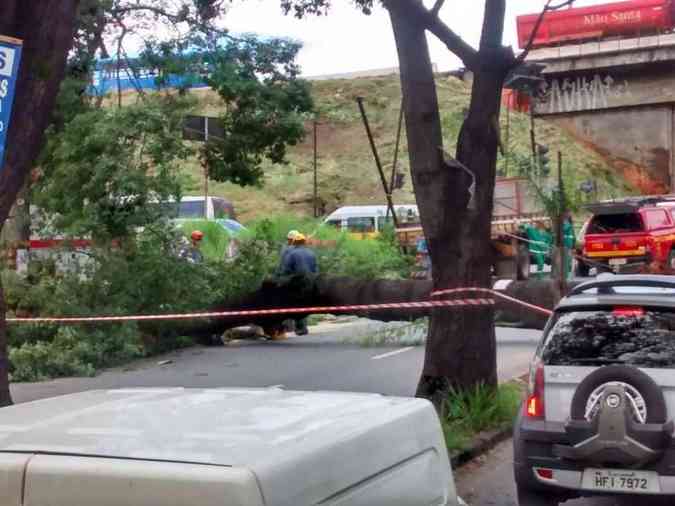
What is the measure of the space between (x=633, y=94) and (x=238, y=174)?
38637 mm

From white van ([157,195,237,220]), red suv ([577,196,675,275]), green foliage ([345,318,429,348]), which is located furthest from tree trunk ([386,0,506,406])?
white van ([157,195,237,220])

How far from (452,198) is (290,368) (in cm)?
489

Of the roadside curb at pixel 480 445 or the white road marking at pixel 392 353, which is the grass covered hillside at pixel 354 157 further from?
the roadside curb at pixel 480 445

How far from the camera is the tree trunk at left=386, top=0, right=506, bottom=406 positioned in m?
10.8

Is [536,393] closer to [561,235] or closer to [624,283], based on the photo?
[624,283]

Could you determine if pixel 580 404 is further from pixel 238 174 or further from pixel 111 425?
pixel 238 174

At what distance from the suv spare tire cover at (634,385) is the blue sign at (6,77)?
153 inches

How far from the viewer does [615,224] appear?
96.3 feet

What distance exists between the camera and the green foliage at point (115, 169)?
16.3 metres

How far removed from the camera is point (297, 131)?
18141 mm

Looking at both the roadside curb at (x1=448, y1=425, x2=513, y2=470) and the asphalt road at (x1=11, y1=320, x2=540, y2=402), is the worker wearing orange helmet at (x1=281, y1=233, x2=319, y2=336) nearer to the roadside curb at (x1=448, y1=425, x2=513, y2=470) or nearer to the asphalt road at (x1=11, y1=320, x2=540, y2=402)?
the asphalt road at (x1=11, y1=320, x2=540, y2=402)

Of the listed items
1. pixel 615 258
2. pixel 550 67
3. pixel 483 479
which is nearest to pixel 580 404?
pixel 483 479

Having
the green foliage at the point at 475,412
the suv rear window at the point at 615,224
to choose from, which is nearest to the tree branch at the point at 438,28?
the green foliage at the point at 475,412

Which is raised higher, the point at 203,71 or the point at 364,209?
the point at 203,71
